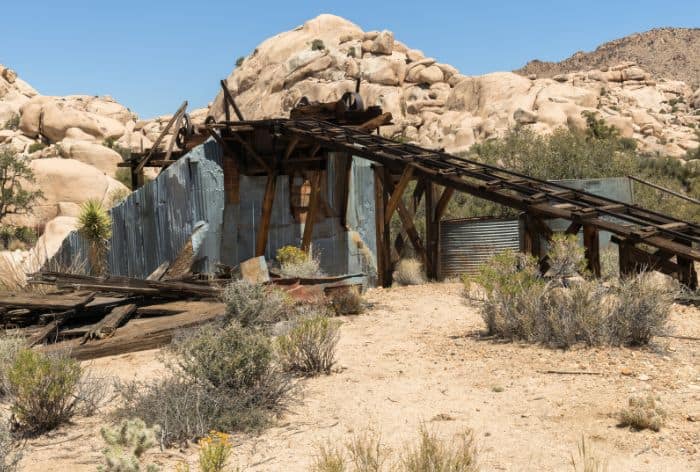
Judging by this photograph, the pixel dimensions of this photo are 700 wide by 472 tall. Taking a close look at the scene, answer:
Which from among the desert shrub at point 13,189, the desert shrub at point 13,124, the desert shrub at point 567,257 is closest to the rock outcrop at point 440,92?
the desert shrub at point 13,124

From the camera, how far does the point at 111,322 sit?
9.96 meters

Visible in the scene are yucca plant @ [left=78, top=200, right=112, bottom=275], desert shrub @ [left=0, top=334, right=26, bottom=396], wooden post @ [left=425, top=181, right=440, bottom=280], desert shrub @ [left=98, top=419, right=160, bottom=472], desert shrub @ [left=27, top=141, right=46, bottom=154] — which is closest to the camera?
desert shrub @ [left=98, top=419, right=160, bottom=472]

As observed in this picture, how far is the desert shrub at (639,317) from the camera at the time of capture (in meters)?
7.47

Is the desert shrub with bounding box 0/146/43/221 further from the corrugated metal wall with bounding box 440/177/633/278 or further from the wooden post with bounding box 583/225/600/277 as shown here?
the wooden post with bounding box 583/225/600/277

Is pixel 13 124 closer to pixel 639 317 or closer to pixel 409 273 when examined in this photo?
pixel 409 273

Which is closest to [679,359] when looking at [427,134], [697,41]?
[427,134]

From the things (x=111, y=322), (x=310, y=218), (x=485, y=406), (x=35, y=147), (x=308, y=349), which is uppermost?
(x=35, y=147)

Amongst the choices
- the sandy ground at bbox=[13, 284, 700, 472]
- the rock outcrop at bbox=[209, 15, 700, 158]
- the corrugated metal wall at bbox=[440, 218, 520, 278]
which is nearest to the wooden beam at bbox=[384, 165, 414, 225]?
the corrugated metal wall at bbox=[440, 218, 520, 278]

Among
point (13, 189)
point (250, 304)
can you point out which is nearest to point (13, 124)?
point (13, 189)

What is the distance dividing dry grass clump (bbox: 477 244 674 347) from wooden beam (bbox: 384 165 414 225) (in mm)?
3899

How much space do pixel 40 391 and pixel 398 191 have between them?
890 cm

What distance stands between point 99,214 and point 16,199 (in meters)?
19.7

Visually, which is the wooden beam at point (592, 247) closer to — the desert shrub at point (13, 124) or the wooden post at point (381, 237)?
the wooden post at point (381, 237)

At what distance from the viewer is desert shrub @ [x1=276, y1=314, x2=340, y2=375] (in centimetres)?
757
